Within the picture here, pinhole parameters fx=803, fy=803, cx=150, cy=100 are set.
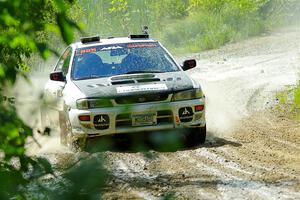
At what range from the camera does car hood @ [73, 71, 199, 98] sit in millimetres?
9758

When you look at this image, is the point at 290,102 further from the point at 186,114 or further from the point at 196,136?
the point at 186,114

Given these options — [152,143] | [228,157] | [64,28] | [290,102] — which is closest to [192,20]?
[290,102]

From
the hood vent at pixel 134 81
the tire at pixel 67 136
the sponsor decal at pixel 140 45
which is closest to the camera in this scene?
the tire at pixel 67 136

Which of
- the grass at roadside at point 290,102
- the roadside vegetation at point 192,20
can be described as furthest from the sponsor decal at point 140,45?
the roadside vegetation at point 192,20

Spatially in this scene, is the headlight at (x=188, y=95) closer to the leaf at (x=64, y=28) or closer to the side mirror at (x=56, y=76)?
the side mirror at (x=56, y=76)

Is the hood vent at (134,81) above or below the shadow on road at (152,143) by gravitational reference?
below

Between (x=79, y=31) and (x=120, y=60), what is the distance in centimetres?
857

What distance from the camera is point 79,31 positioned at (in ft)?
8.04

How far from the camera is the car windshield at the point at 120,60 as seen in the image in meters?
10.7

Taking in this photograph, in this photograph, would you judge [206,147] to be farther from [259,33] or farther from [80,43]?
[259,33]

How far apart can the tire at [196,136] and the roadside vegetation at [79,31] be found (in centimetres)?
228

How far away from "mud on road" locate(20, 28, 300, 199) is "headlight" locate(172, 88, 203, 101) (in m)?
0.65

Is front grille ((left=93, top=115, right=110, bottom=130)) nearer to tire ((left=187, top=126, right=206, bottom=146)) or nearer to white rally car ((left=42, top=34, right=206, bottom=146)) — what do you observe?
white rally car ((left=42, top=34, right=206, bottom=146))

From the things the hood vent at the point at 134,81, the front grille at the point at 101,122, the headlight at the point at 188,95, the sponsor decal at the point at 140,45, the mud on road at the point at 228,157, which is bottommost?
the mud on road at the point at 228,157
